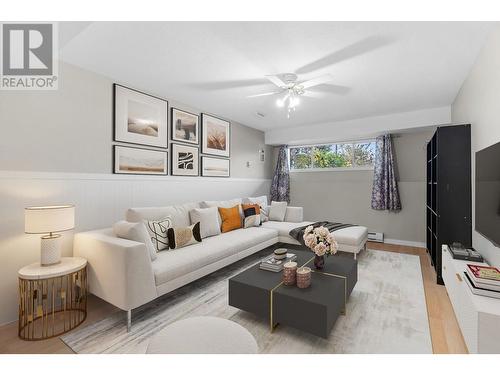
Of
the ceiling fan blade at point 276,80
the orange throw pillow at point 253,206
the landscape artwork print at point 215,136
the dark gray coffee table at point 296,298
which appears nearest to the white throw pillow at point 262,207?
the orange throw pillow at point 253,206

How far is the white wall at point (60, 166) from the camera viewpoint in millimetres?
2021

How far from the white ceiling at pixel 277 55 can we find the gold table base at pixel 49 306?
2019mm

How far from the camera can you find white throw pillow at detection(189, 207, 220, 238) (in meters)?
3.13

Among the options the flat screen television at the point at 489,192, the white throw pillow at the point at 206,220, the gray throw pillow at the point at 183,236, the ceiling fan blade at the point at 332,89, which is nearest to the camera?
the flat screen television at the point at 489,192

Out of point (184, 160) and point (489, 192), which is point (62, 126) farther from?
point (489, 192)

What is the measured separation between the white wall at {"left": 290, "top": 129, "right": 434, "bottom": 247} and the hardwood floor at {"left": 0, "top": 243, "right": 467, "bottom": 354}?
2063 mm

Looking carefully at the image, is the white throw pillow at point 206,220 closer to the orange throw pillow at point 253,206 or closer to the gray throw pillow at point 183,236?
the gray throw pillow at point 183,236

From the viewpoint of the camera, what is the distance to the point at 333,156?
544cm

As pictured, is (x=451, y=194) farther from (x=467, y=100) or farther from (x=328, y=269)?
(x=328, y=269)
